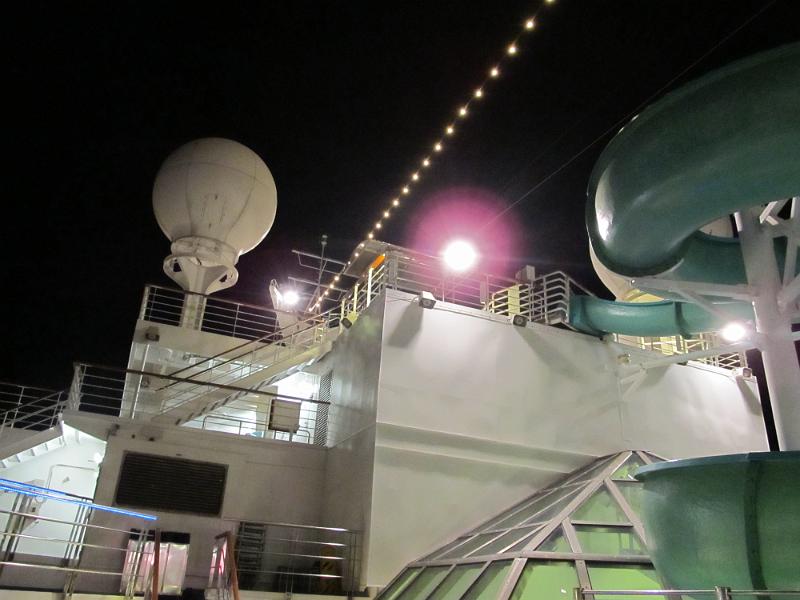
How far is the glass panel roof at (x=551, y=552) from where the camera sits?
758cm

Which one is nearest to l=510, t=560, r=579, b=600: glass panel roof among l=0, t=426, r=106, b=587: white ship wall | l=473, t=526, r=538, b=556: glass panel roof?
l=473, t=526, r=538, b=556: glass panel roof

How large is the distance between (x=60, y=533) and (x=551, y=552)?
37.4 ft

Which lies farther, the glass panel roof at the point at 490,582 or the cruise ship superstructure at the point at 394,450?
the cruise ship superstructure at the point at 394,450

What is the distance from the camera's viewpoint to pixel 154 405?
1495cm

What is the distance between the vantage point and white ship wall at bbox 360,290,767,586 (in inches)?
434

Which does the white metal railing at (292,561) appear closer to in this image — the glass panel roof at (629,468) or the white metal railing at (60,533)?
the white metal railing at (60,533)

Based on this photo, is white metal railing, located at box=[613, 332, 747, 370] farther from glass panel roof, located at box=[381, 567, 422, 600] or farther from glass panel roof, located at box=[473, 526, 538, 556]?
glass panel roof, located at box=[381, 567, 422, 600]

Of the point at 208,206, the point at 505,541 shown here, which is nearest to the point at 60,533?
the point at 208,206

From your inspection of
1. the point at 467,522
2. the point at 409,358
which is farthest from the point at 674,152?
the point at 467,522

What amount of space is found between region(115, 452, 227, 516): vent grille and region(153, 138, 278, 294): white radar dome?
6.52 meters

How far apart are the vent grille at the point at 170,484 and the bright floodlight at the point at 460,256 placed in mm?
6543

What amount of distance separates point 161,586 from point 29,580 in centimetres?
269

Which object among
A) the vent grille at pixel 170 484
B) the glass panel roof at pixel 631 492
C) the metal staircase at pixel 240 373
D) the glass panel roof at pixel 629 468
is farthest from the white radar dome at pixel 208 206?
the glass panel roof at pixel 631 492

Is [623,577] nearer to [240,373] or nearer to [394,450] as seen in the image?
[394,450]
